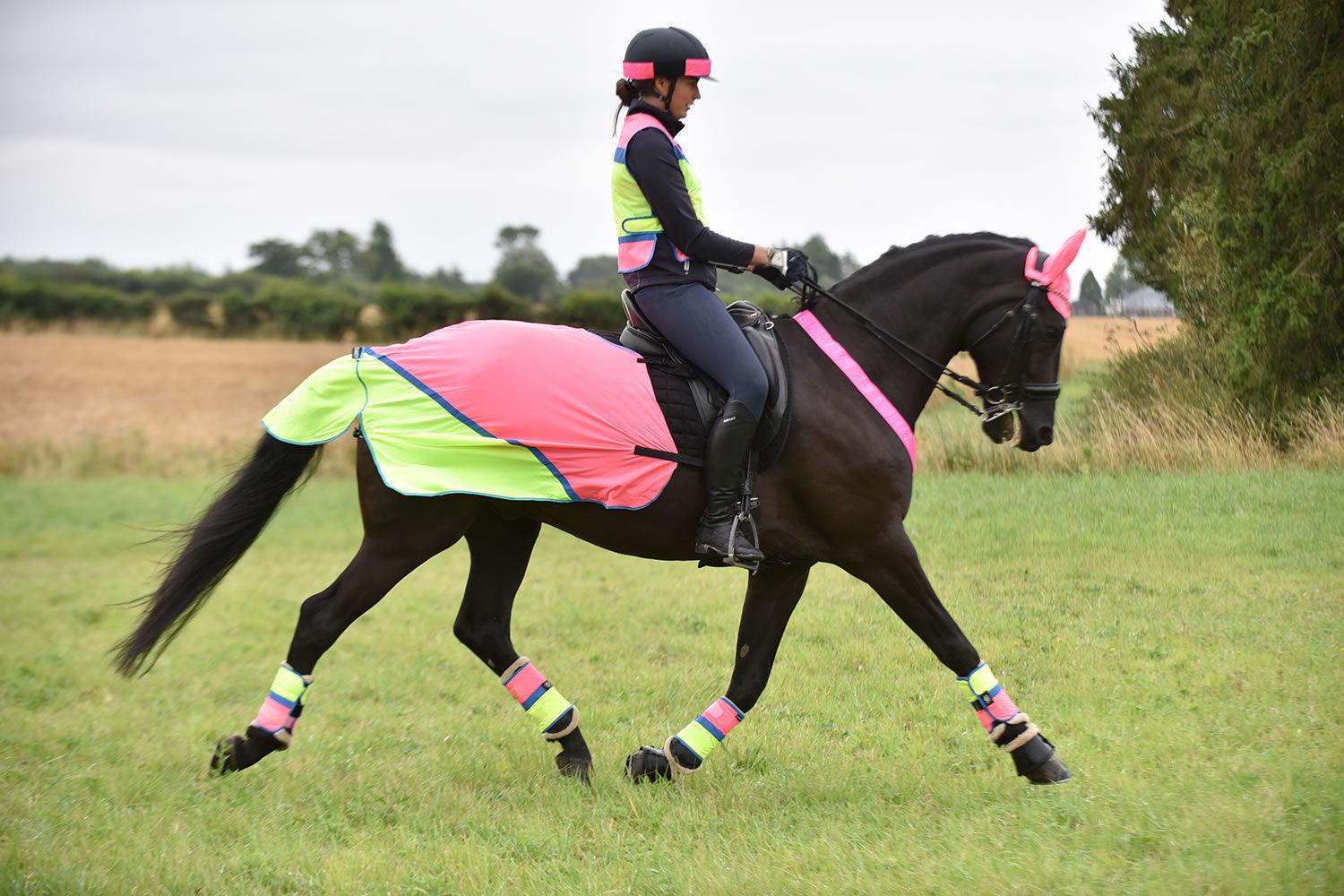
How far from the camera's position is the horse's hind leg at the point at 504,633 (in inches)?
240

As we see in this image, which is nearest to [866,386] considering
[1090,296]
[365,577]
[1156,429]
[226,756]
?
[365,577]

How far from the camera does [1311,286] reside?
11664mm

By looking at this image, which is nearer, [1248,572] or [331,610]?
[331,610]

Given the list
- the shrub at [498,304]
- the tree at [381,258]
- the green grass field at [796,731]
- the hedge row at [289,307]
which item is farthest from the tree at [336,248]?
the green grass field at [796,731]

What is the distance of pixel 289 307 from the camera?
4397cm

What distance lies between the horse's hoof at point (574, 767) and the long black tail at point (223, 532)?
6.39 ft

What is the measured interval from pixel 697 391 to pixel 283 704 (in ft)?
8.17

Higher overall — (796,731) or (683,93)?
(683,93)

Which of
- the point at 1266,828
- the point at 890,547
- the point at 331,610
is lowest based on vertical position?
the point at 1266,828

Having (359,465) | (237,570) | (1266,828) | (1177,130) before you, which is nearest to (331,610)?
(359,465)

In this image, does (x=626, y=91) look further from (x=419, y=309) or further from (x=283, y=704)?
(x=419, y=309)

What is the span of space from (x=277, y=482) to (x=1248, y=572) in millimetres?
7117

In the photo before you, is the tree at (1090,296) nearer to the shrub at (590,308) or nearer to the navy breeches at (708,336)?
the navy breeches at (708,336)

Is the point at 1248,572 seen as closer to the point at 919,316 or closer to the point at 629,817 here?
the point at 919,316
